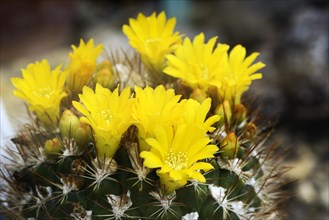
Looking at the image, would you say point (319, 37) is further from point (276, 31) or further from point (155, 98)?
point (155, 98)

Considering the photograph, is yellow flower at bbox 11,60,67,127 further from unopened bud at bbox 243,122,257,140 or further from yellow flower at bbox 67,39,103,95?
unopened bud at bbox 243,122,257,140

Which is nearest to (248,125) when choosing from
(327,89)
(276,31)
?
(327,89)

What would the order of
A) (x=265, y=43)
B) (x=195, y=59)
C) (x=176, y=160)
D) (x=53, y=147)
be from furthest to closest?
1. (x=265, y=43)
2. (x=195, y=59)
3. (x=53, y=147)
4. (x=176, y=160)

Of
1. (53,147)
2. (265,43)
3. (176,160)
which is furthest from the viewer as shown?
(265,43)

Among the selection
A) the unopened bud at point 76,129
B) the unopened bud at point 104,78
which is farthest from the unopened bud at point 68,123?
the unopened bud at point 104,78

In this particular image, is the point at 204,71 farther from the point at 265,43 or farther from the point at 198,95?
the point at 265,43

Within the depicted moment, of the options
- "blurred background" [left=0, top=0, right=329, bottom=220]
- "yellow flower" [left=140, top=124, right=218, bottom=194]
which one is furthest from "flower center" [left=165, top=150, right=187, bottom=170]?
"blurred background" [left=0, top=0, right=329, bottom=220]

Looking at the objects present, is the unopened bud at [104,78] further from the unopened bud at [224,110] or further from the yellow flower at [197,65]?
the unopened bud at [224,110]

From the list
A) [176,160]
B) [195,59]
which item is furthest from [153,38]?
[176,160]
